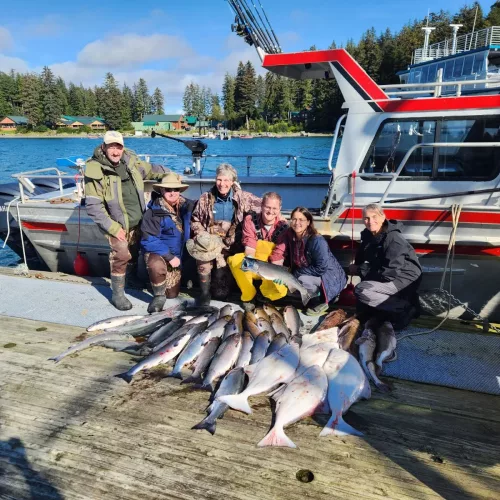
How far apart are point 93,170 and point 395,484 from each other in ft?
13.7

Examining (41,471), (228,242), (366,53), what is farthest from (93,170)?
(366,53)

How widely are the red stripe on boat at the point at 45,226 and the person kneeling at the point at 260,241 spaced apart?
3.41 metres

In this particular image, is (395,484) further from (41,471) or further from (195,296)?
(195,296)

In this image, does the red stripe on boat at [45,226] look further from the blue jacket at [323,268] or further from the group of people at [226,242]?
the blue jacket at [323,268]

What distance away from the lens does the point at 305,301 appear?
4.55 metres

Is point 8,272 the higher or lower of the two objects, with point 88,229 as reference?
lower

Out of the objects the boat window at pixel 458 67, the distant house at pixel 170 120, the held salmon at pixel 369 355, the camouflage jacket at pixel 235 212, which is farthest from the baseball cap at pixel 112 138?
the distant house at pixel 170 120

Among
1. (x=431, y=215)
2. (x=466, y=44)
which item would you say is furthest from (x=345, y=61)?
(x=466, y=44)

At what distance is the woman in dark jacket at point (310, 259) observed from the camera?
4.57 meters

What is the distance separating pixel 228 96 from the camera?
10112 cm

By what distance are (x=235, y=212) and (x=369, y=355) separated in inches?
91.4

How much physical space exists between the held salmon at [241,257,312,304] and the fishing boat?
42.1 inches

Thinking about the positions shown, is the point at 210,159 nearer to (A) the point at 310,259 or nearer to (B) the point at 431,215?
(B) the point at 431,215

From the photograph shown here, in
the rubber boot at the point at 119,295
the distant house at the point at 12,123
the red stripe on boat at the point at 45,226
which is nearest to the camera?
the rubber boot at the point at 119,295
